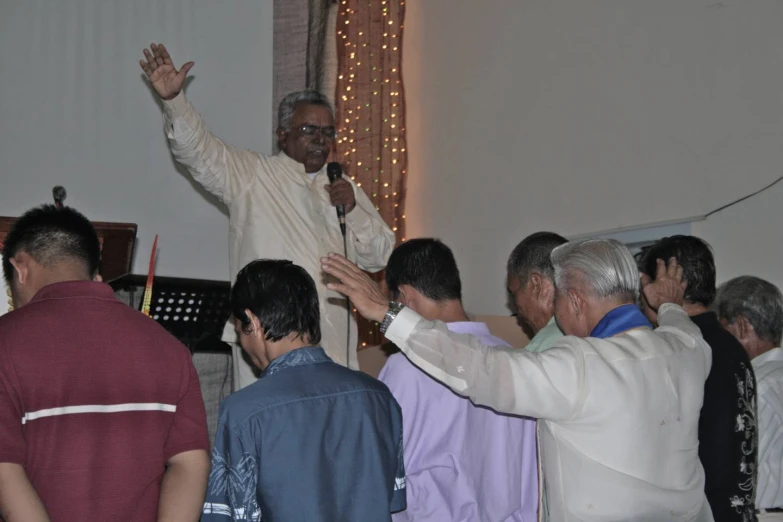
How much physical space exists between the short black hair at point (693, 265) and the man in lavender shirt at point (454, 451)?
2.03 ft

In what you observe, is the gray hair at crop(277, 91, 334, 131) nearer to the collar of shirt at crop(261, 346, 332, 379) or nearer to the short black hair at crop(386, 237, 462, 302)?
the short black hair at crop(386, 237, 462, 302)

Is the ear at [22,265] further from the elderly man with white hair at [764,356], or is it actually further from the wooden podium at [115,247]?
the elderly man with white hair at [764,356]

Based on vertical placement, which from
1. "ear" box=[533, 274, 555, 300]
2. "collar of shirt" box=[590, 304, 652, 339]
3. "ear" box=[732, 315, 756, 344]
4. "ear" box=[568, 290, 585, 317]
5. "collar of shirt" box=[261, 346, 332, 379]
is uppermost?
"ear" box=[533, 274, 555, 300]

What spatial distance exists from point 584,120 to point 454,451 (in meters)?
2.89

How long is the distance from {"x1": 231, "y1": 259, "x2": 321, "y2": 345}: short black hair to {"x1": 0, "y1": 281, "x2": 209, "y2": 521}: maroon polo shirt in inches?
8.7

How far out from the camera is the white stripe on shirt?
7.04 feet

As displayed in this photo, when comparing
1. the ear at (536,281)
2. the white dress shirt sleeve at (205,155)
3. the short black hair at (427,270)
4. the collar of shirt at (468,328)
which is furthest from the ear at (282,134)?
the collar of shirt at (468,328)

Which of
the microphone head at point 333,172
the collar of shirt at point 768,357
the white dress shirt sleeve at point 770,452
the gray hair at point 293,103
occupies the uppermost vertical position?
the gray hair at point 293,103

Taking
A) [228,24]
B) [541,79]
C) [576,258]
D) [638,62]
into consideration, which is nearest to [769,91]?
[638,62]

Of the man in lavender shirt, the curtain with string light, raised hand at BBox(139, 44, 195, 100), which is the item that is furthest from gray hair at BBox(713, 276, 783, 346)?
the curtain with string light

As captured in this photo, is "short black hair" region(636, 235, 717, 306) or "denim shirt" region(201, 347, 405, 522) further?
"short black hair" region(636, 235, 717, 306)

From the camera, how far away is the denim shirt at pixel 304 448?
7.27ft

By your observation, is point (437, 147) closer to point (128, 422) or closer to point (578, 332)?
point (578, 332)

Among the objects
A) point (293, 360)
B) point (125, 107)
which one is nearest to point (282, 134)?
point (125, 107)
